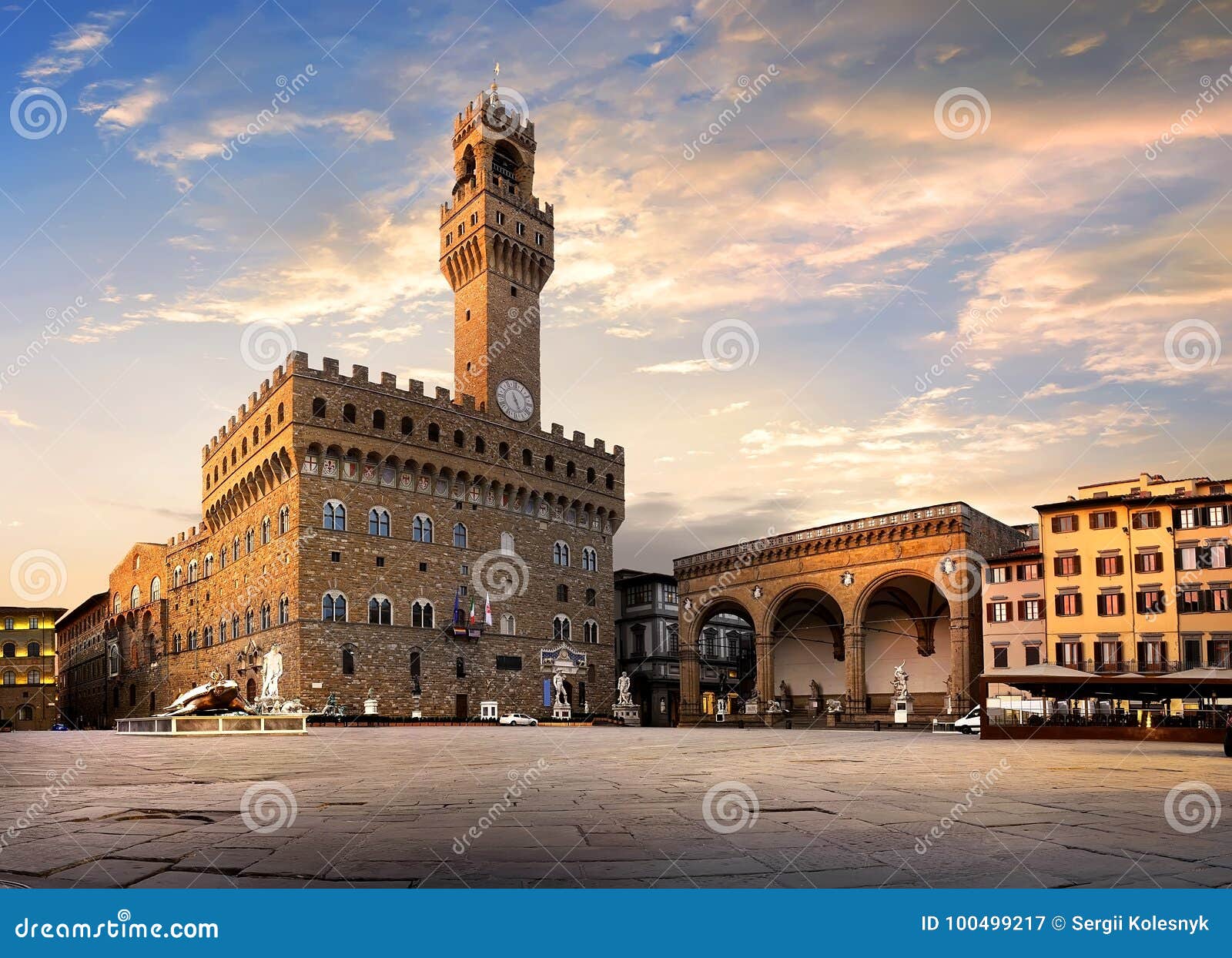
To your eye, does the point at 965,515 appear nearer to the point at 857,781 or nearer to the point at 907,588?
the point at 907,588

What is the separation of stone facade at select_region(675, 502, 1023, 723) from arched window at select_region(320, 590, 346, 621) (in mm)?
18343

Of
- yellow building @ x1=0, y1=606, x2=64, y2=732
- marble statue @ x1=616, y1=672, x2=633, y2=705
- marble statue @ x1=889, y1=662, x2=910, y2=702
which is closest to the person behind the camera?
marble statue @ x1=889, y1=662, x2=910, y2=702

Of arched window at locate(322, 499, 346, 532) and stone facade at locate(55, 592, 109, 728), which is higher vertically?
arched window at locate(322, 499, 346, 532)

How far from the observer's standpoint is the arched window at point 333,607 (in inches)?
1620

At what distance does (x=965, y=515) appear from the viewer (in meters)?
41.1

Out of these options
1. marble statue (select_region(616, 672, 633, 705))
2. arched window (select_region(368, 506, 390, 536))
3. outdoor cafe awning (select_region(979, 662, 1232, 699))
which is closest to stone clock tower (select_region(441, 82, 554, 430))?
arched window (select_region(368, 506, 390, 536))

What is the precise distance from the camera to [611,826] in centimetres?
579

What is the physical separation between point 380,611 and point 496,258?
1963 cm

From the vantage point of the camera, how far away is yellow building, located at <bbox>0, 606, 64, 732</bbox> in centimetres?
7488

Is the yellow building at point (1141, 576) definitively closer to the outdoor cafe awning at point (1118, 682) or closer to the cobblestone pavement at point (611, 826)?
the outdoor cafe awning at point (1118, 682)

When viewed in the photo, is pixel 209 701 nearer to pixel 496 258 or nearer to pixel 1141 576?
pixel 496 258

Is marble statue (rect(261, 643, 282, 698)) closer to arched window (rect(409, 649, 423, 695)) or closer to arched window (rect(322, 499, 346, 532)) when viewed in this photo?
arched window (rect(322, 499, 346, 532))

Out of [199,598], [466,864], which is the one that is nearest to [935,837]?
[466,864]

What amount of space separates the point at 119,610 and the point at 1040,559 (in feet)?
195
